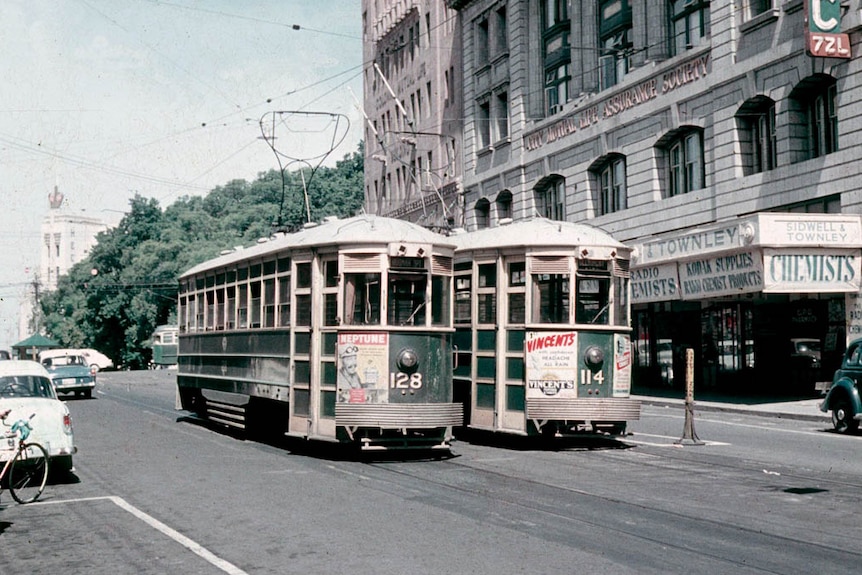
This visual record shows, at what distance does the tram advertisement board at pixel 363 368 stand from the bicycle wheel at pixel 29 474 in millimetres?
4174

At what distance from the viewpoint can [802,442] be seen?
727 inches

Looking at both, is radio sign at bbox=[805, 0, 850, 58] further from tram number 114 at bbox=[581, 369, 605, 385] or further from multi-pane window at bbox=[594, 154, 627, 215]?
tram number 114 at bbox=[581, 369, 605, 385]

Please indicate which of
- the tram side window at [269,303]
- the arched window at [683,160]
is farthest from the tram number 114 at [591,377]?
the arched window at [683,160]

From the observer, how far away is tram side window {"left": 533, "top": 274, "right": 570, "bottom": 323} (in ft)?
53.9

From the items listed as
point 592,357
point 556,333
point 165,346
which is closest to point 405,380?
point 556,333

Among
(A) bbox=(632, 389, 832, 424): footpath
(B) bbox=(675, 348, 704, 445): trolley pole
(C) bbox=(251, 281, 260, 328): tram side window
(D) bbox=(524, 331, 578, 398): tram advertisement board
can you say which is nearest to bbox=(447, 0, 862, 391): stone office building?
(A) bbox=(632, 389, 832, 424): footpath

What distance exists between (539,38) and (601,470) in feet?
108

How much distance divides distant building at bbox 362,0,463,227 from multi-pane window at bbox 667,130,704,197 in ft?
46.3

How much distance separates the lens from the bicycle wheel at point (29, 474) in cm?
1207

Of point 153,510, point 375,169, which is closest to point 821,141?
point 153,510

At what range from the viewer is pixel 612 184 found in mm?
39938

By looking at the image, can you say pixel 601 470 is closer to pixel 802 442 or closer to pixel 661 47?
pixel 802 442

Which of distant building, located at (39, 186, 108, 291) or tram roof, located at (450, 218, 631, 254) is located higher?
distant building, located at (39, 186, 108, 291)

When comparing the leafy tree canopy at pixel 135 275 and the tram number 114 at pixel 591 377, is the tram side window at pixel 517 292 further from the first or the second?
the leafy tree canopy at pixel 135 275
